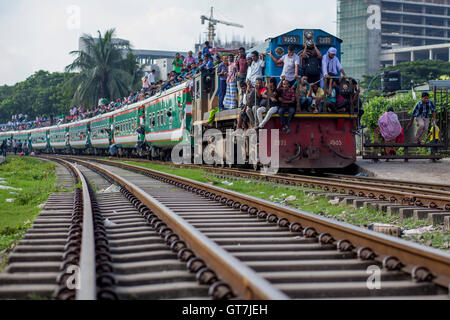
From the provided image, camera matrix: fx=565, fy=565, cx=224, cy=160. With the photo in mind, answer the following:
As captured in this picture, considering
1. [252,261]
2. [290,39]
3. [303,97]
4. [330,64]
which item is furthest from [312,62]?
[252,261]

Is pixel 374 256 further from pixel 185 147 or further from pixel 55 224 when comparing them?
pixel 185 147

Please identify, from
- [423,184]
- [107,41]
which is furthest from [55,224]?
[107,41]

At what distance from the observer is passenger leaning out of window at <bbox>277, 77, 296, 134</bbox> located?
43.1 feet

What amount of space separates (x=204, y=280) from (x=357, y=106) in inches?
450

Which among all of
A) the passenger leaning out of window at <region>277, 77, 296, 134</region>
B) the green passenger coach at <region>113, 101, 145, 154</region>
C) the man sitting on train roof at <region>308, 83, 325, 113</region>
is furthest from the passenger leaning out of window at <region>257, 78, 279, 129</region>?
the green passenger coach at <region>113, 101, 145, 154</region>

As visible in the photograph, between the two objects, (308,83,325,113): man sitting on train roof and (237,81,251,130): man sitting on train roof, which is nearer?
(308,83,325,113): man sitting on train roof

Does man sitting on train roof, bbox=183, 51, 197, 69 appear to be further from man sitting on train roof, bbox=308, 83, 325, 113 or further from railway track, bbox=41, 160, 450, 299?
railway track, bbox=41, 160, 450, 299

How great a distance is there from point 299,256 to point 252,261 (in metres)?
0.38

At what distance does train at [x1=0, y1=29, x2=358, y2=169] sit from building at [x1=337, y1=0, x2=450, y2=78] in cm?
11036

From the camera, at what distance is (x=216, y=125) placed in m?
16.8

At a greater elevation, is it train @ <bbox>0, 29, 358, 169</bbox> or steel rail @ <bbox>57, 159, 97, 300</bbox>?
train @ <bbox>0, 29, 358, 169</bbox>

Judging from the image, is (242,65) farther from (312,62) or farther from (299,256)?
(299,256)

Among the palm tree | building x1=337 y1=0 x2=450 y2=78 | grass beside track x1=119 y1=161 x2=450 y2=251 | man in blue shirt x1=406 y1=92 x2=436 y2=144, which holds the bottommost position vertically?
grass beside track x1=119 y1=161 x2=450 y2=251

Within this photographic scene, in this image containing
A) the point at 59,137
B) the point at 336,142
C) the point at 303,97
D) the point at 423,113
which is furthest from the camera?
the point at 59,137
